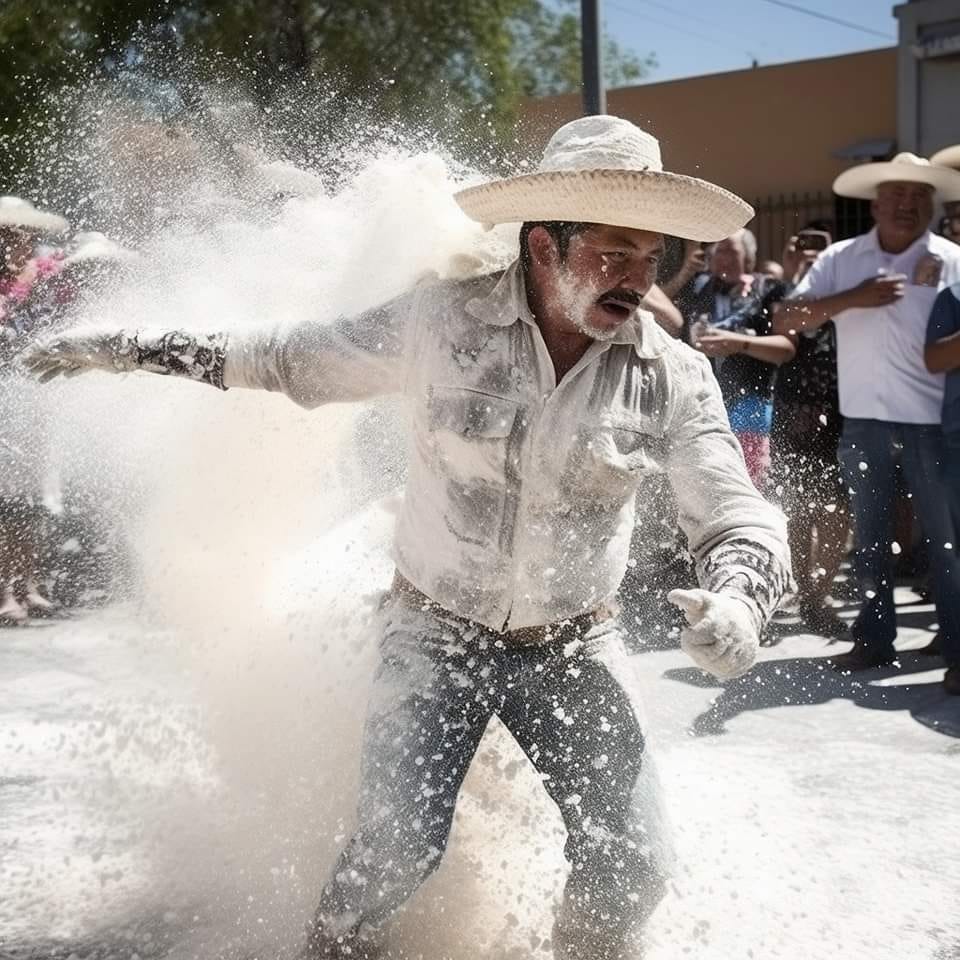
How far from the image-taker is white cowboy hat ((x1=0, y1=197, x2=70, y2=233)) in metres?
7.43

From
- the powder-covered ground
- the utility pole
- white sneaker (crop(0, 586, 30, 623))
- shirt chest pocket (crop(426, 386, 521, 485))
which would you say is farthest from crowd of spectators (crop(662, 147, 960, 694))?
shirt chest pocket (crop(426, 386, 521, 485))

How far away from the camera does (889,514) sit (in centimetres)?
632

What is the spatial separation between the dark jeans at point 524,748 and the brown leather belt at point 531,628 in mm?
12

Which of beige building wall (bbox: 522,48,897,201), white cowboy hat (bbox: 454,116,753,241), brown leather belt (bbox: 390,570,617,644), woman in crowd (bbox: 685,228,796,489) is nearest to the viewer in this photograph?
white cowboy hat (bbox: 454,116,753,241)

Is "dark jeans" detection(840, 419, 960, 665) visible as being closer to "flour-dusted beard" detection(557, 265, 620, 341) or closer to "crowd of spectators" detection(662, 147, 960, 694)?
"crowd of spectators" detection(662, 147, 960, 694)

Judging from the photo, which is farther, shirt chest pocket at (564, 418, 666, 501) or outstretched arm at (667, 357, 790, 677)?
shirt chest pocket at (564, 418, 666, 501)

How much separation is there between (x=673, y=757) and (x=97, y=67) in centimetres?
1246

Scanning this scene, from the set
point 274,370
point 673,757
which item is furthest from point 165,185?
point 274,370

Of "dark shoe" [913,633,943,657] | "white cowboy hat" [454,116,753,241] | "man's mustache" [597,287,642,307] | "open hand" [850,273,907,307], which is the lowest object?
"dark shoe" [913,633,943,657]

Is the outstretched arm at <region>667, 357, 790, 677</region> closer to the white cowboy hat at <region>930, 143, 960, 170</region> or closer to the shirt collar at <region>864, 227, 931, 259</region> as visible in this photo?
the shirt collar at <region>864, 227, 931, 259</region>

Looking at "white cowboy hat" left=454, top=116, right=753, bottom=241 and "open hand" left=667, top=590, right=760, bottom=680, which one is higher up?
"white cowboy hat" left=454, top=116, right=753, bottom=241

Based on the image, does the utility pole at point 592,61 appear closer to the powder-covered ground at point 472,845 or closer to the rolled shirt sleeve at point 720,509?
the powder-covered ground at point 472,845

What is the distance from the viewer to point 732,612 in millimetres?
2674

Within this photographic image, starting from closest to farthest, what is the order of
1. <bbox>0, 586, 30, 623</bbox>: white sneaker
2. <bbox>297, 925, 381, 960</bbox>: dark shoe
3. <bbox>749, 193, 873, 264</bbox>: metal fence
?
<bbox>297, 925, 381, 960</bbox>: dark shoe, <bbox>0, 586, 30, 623</bbox>: white sneaker, <bbox>749, 193, 873, 264</bbox>: metal fence
